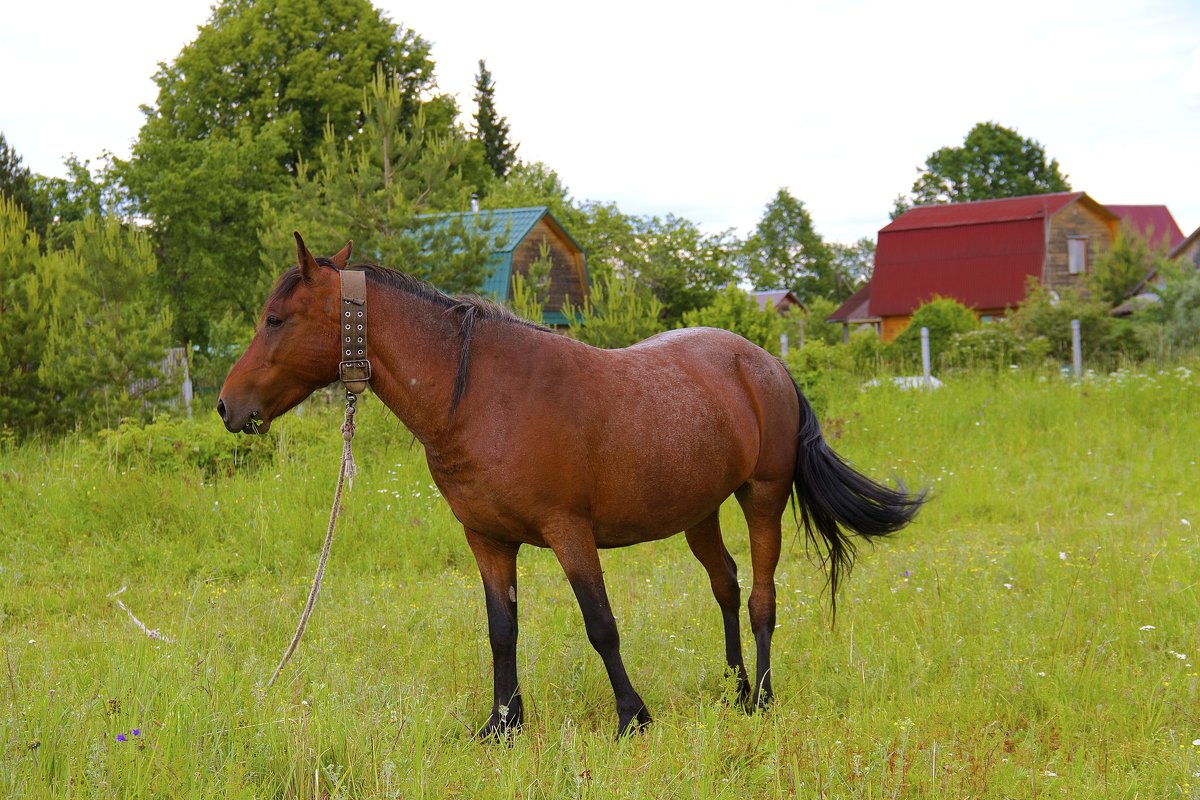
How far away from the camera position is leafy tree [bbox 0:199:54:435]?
38.5ft

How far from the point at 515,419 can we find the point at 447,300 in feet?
1.91

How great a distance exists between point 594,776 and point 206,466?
22.6 feet

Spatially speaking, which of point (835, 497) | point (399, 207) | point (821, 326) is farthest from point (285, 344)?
point (821, 326)

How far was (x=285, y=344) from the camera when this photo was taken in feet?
12.6

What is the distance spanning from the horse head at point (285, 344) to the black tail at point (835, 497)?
2503 millimetres

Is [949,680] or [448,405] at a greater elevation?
[448,405]

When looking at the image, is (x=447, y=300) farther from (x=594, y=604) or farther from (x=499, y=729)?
(x=499, y=729)

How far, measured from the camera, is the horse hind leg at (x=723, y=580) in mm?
4945

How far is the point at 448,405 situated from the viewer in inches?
156

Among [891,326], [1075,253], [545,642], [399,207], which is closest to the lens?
[545,642]

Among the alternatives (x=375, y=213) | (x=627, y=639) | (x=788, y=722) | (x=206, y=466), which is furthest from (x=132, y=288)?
(x=788, y=722)

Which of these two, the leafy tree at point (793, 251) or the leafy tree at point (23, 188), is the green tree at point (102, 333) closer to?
the leafy tree at point (23, 188)

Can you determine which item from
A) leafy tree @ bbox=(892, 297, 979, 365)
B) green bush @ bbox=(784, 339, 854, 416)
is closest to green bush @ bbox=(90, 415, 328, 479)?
green bush @ bbox=(784, 339, 854, 416)

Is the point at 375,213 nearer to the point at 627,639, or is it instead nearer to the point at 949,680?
the point at 627,639
